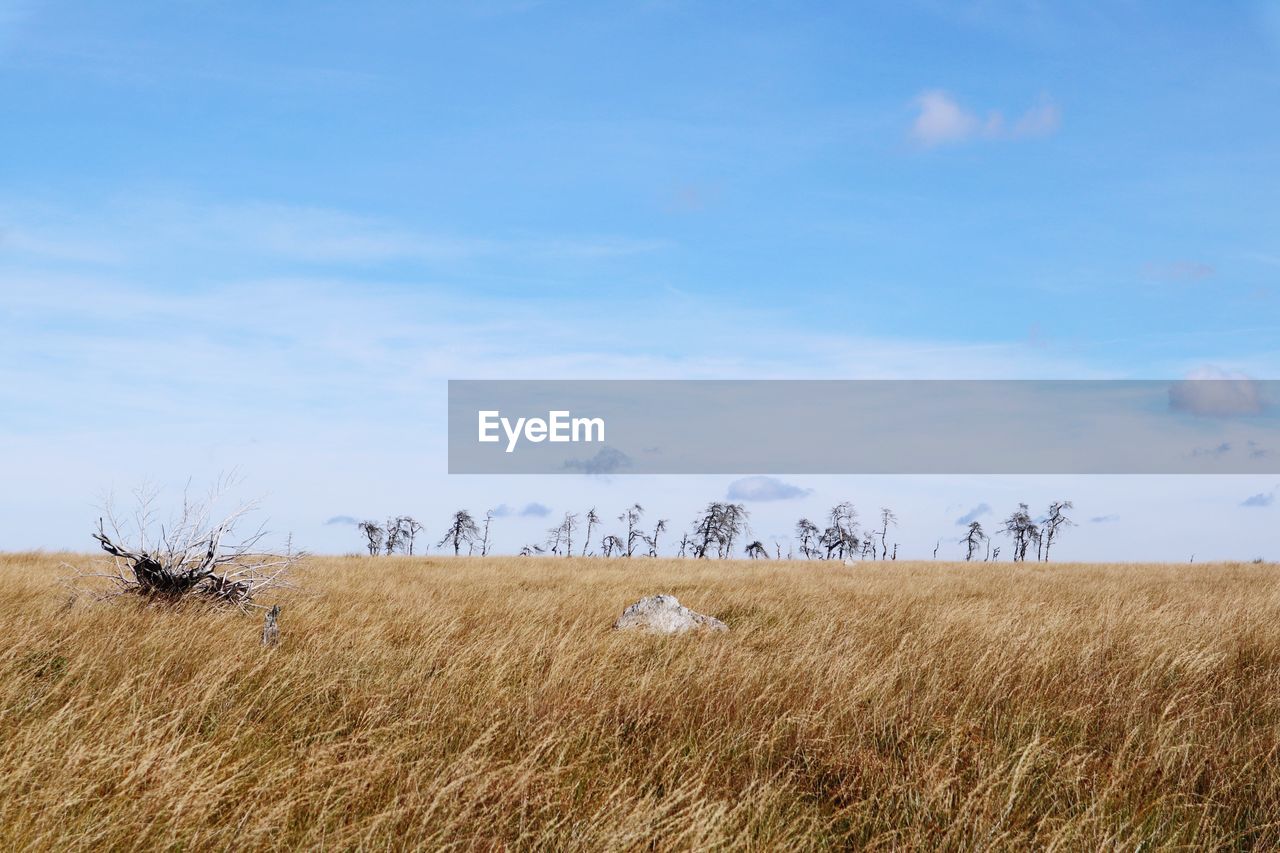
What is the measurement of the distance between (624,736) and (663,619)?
4398mm

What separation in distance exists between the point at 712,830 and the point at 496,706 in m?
2.36

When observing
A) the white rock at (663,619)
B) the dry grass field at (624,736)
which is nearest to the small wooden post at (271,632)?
the dry grass field at (624,736)

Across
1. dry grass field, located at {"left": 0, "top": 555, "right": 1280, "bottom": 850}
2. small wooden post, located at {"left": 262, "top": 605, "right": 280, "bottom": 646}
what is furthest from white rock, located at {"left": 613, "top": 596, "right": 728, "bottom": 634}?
small wooden post, located at {"left": 262, "top": 605, "right": 280, "bottom": 646}

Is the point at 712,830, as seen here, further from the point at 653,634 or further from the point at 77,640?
the point at 77,640

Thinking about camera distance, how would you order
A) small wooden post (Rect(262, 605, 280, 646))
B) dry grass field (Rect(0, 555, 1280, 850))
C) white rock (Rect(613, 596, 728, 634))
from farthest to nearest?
white rock (Rect(613, 596, 728, 634)), small wooden post (Rect(262, 605, 280, 646)), dry grass field (Rect(0, 555, 1280, 850))

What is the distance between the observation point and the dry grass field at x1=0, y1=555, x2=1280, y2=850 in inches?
146

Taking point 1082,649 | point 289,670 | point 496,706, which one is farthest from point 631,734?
point 1082,649

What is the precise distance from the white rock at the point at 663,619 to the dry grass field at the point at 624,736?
2.22 ft

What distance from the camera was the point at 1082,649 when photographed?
25.6 ft

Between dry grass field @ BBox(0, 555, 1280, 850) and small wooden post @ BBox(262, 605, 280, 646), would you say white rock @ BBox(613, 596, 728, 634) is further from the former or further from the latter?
small wooden post @ BBox(262, 605, 280, 646)

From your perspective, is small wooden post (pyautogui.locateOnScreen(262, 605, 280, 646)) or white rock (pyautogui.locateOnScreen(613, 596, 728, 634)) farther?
white rock (pyautogui.locateOnScreen(613, 596, 728, 634))

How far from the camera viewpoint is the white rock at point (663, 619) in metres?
9.27

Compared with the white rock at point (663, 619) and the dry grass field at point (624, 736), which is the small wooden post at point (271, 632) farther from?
the white rock at point (663, 619)

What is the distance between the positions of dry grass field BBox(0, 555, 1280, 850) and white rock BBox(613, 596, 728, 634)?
675 millimetres
